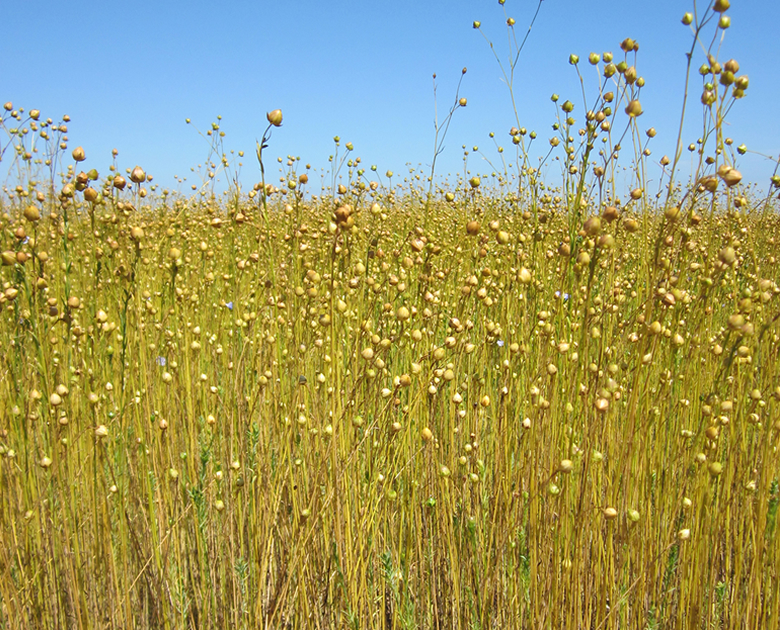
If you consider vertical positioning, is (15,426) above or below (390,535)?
above

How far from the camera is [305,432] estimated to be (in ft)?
5.18

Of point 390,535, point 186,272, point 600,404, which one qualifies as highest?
point 186,272

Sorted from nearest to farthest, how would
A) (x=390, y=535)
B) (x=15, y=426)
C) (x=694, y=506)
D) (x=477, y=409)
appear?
(x=694, y=506)
(x=15, y=426)
(x=390, y=535)
(x=477, y=409)

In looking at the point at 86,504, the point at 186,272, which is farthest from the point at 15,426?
the point at 186,272

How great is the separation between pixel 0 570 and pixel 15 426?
416 mm

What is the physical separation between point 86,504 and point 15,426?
1.00 feet

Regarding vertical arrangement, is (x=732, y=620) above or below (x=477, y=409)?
below

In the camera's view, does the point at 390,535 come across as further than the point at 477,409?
A: No

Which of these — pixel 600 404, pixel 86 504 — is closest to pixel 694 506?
pixel 600 404

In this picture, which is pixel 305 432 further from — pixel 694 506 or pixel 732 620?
pixel 732 620

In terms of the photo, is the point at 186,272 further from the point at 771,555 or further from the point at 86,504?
the point at 771,555

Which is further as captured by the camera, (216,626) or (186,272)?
(186,272)

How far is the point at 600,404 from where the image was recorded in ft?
3.61

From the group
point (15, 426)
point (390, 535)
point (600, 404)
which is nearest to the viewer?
point (600, 404)
